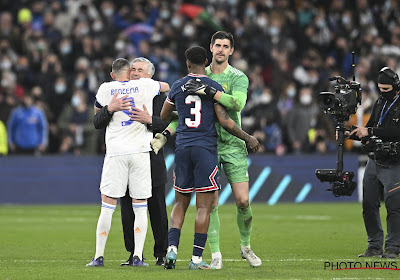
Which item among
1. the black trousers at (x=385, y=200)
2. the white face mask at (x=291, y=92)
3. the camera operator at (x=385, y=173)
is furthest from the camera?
the white face mask at (x=291, y=92)

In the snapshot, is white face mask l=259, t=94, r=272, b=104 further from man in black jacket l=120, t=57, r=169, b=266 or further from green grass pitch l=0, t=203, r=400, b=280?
man in black jacket l=120, t=57, r=169, b=266

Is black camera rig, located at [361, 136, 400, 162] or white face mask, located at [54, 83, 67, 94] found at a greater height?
white face mask, located at [54, 83, 67, 94]

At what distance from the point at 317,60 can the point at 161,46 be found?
196 inches

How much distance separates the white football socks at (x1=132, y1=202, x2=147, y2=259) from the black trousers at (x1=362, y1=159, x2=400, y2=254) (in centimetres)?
330

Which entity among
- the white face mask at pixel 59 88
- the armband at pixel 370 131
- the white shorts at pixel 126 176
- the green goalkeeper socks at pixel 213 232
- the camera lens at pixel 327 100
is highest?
the camera lens at pixel 327 100

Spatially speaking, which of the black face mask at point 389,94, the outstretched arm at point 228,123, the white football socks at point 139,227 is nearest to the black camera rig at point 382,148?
the black face mask at point 389,94

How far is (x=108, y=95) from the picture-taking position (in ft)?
34.8

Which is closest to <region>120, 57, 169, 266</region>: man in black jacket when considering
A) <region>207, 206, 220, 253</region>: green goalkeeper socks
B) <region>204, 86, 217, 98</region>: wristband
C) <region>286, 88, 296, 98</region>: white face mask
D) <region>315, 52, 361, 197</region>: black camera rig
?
<region>207, 206, 220, 253</region>: green goalkeeper socks

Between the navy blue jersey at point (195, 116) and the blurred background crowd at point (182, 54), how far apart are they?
12704 millimetres

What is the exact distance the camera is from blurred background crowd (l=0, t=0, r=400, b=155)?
23.4 m

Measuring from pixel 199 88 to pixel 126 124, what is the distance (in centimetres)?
114

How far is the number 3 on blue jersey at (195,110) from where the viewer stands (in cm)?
1014

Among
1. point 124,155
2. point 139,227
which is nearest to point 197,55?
point 124,155

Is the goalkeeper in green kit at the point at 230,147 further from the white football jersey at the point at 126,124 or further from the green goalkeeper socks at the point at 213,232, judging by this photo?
the white football jersey at the point at 126,124
